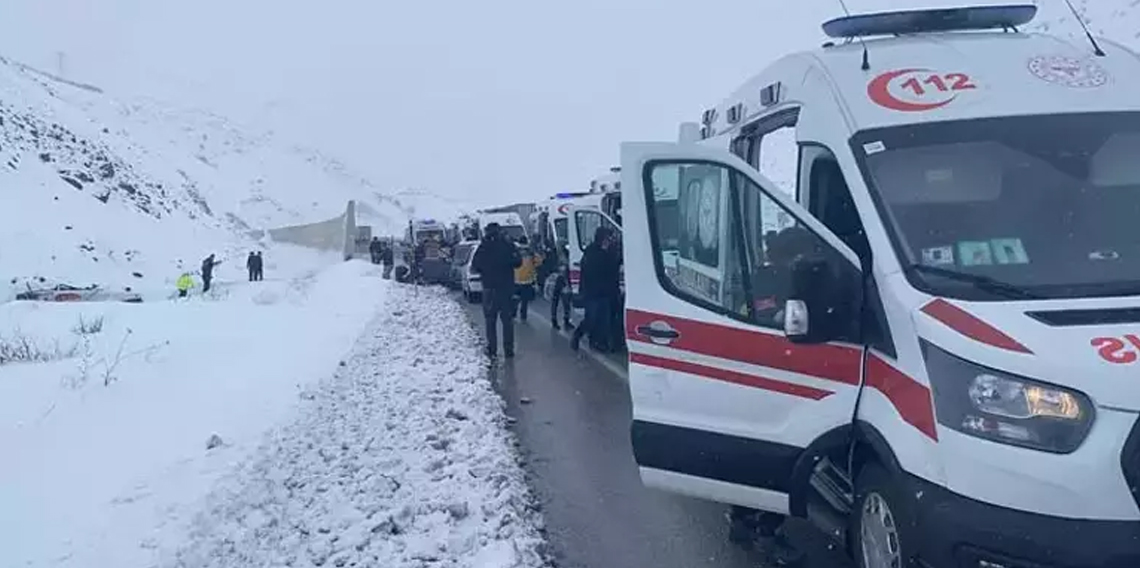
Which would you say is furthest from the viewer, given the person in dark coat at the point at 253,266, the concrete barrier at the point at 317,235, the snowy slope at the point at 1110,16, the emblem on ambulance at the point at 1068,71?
the concrete barrier at the point at 317,235

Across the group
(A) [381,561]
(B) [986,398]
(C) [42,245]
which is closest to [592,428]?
(A) [381,561]

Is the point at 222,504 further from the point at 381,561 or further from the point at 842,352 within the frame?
the point at 842,352

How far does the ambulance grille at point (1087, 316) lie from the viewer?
165 inches

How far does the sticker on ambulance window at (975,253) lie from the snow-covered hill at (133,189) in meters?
31.4

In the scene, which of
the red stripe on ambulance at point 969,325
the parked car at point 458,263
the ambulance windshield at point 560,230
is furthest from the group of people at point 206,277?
the red stripe on ambulance at point 969,325

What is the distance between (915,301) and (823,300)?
1.33 ft

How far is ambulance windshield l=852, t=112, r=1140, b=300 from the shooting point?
15.4 feet

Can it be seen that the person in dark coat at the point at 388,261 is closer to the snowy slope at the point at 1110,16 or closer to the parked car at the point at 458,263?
the parked car at the point at 458,263

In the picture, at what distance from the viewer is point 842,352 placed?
5.07 metres

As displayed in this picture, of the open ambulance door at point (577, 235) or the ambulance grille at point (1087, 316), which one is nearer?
the ambulance grille at point (1087, 316)

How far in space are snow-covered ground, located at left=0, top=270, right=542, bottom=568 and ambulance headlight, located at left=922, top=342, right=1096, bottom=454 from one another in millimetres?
2715

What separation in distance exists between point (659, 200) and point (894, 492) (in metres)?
2.00

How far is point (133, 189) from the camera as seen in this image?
56.2 metres

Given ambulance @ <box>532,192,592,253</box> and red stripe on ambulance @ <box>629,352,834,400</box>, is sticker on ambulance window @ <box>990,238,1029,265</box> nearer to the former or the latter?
red stripe on ambulance @ <box>629,352,834,400</box>
